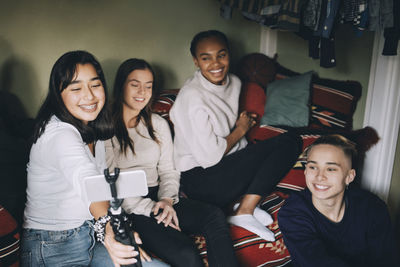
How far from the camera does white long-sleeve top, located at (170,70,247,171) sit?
1.70 metres

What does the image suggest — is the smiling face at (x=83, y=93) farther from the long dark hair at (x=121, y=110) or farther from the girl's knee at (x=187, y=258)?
the girl's knee at (x=187, y=258)

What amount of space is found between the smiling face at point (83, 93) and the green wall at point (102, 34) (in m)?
0.87

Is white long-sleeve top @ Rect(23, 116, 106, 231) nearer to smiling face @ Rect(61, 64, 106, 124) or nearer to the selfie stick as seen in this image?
smiling face @ Rect(61, 64, 106, 124)

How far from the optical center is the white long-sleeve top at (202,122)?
170 cm

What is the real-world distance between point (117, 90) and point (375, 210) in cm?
137

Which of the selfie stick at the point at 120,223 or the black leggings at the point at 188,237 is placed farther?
the black leggings at the point at 188,237

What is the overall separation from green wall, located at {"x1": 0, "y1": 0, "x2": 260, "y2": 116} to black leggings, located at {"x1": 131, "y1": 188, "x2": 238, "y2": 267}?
107cm

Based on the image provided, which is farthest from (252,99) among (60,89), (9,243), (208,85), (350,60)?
(9,243)

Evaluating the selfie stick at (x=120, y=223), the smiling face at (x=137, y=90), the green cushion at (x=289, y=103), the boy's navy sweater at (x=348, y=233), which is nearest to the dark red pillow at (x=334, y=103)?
the green cushion at (x=289, y=103)

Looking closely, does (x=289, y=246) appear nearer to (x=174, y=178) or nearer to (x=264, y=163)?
(x=264, y=163)

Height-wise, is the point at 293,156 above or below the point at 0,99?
below

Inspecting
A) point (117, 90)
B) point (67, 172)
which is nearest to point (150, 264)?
point (67, 172)

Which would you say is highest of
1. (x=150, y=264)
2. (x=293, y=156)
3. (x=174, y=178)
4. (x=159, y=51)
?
Result: (x=159, y=51)

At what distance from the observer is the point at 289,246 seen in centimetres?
140
